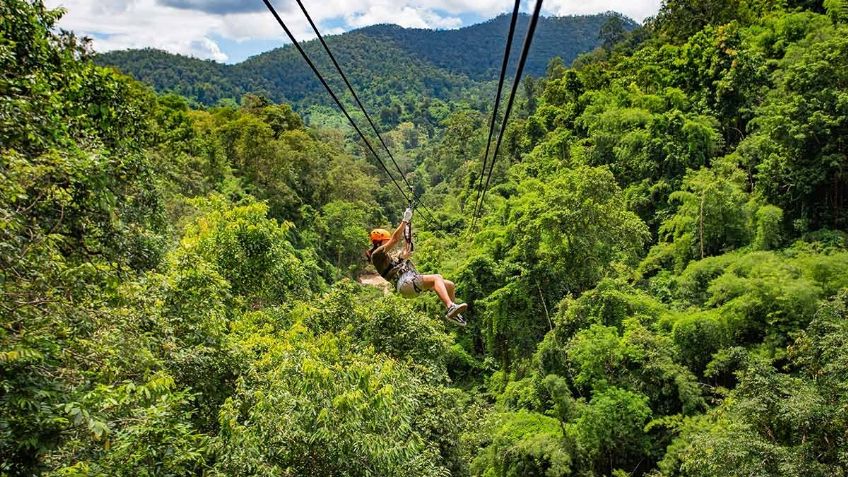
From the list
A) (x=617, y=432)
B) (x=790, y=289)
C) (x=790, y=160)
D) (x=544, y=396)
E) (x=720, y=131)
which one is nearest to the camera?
(x=790, y=289)

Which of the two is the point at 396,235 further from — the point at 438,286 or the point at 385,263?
the point at 438,286

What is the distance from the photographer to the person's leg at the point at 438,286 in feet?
20.6

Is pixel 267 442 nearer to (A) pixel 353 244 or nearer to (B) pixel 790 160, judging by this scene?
(B) pixel 790 160

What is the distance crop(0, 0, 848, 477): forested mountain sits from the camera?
169 inches

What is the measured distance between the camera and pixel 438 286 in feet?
20.6

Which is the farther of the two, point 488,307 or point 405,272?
point 488,307

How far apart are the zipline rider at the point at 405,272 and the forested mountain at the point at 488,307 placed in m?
1.37

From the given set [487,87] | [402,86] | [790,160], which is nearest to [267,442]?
[790,160]

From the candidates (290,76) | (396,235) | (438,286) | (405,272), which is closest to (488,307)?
(405,272)

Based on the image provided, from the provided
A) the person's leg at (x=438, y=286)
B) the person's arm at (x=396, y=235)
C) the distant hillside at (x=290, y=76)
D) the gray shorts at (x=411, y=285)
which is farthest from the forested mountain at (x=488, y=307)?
the distant hillside at (x=290, y=76)

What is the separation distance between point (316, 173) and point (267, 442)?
108ft

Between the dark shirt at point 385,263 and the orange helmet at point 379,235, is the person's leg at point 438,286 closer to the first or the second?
the dark shirt at point 385,263

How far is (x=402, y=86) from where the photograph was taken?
6171 inches

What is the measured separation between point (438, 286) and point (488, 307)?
33.1 feet
